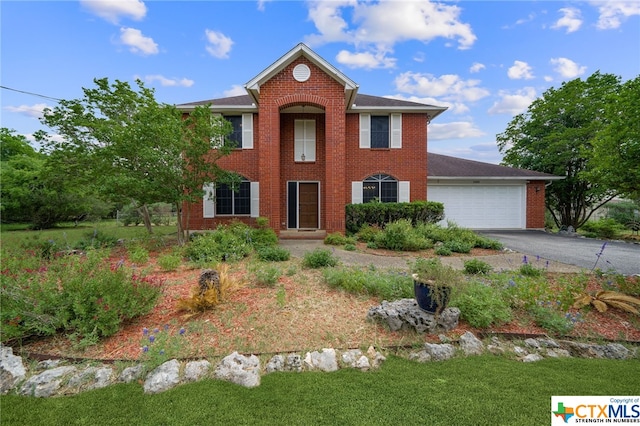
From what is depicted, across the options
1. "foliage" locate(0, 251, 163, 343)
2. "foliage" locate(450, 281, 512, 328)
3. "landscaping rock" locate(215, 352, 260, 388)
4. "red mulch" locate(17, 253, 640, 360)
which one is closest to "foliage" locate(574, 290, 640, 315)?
"red mulch" locate(17, 253, 640, 360)

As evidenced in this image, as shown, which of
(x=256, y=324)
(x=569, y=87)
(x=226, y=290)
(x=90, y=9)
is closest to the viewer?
(x=256, y=324)

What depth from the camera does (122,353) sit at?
2934 mm

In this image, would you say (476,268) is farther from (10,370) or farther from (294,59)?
(294,59)

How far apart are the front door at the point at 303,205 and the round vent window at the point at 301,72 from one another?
13.6 feet

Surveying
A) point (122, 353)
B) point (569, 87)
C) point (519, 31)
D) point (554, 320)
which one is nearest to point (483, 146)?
point (569, 87)

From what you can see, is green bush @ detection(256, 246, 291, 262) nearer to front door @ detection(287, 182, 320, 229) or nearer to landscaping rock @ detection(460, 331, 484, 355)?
landscaping rock @ detection(460, 331, 484, 355)

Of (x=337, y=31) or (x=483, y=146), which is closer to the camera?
(x=337, y=31)

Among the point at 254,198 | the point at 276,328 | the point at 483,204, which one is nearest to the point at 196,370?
the point at 276,328

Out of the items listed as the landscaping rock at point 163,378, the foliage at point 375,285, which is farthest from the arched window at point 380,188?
the landscaping rock at point 163,378

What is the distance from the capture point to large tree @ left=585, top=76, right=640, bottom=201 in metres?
4.29

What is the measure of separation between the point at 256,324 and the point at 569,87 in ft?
66.5

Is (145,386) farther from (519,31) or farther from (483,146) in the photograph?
(483,146)

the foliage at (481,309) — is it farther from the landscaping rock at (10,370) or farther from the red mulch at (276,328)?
the landscaping rock at (10,370)

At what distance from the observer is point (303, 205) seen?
12125mm
